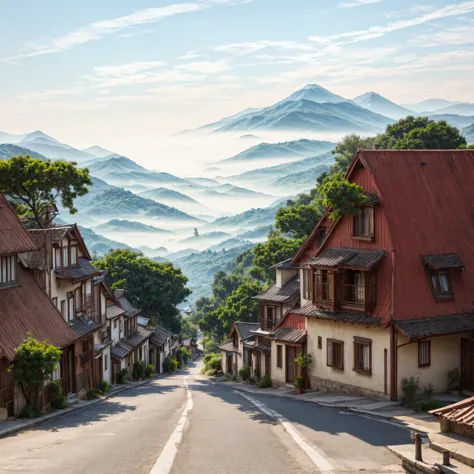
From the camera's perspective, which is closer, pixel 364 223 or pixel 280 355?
pixel 364 223

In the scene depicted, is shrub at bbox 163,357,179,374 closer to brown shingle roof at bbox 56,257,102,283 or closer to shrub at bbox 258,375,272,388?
shrub at bbox 258,375,272,388

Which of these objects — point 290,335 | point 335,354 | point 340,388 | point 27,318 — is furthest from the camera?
point 290,335

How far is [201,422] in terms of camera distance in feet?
95.0

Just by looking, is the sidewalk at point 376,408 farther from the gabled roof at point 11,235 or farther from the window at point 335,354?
the gabled roof at point 11,235

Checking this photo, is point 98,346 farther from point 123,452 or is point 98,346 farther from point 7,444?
point 123,452

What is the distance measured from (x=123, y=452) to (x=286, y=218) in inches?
2416

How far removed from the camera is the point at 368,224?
38.5m

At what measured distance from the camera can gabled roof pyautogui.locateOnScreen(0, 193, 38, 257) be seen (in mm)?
35400

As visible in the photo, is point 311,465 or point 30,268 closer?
point 311,465

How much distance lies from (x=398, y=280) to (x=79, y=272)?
20.0m

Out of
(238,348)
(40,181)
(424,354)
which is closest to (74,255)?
(40,181)

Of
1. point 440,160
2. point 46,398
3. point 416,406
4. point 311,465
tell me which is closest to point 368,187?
point 440,160

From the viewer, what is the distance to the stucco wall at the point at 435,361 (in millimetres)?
35406

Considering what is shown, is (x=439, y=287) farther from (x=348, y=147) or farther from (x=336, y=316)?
(x=348, y=147)
